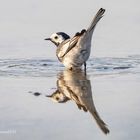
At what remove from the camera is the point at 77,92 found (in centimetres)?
1075

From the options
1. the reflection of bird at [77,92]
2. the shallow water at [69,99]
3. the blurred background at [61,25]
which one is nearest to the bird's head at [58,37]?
the blurred background at [61,25]

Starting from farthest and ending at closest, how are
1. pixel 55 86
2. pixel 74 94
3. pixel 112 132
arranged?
pixel 55 86
pixel 74 94
pixel 112 132

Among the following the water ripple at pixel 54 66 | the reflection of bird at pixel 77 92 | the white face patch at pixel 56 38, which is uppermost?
the white face patch at pixel 56 38

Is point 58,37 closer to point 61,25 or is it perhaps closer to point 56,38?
point 56,38

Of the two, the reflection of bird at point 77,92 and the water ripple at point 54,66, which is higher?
the reflection of bird at point 77,92

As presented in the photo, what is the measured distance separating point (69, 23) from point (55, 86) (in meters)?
5.15

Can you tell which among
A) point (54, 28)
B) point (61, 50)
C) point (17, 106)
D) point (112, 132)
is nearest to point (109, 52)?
point (61, 50)

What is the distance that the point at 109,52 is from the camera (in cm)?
1436

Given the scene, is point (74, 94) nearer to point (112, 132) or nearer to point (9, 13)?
point (112, 132)

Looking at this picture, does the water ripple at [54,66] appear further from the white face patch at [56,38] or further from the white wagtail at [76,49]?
the white face patch at [56,38]

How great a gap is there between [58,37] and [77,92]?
4283 mm

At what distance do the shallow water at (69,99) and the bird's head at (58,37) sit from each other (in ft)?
3.07

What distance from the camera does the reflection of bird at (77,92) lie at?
9.54 metres

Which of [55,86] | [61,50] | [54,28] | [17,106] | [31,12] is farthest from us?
[31,12]
